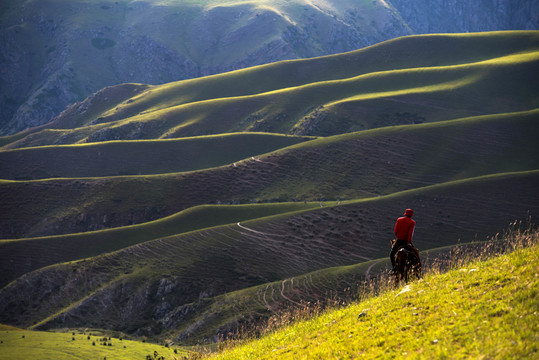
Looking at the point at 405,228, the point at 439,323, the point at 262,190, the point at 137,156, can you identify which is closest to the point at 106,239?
the point at 262,190

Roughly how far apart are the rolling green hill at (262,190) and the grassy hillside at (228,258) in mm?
222

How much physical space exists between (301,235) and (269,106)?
10098cm

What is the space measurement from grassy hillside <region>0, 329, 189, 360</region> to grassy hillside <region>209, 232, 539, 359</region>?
1266cm

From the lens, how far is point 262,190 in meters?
93.2

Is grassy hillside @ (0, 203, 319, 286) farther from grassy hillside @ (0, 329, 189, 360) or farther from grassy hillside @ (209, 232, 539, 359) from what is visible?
grassy hillside @ (209, 232, 539, 359)

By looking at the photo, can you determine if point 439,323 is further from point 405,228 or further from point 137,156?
point 137,156

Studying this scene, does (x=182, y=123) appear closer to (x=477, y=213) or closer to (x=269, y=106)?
(x=269, y=106)

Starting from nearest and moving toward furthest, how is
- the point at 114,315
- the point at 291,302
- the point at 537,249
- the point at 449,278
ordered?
1. the point at 537,249
2. the point at 449,278
3. the point at 291,302
4. the point at 114,315

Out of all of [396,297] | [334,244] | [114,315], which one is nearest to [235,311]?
[114,315]

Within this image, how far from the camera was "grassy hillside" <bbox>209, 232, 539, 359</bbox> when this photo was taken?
9773mm

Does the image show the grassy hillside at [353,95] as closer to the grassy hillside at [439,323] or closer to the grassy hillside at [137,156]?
the grassy hillside at [137,156]

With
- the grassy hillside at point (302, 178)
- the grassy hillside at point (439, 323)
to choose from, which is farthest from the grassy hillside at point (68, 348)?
the grassy hillside at point (302, 178)

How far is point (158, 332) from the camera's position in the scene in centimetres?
4950

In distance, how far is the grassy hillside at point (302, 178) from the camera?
89062mm
